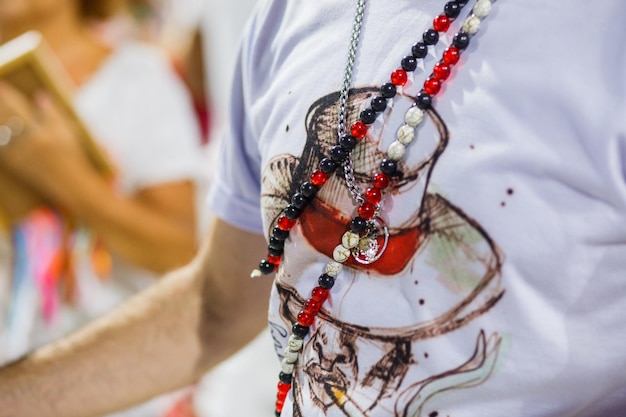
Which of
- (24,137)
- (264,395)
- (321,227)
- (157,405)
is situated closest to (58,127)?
(24,137)

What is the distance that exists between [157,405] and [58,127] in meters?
0.62

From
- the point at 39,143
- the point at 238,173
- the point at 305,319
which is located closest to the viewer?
the point at 305,319

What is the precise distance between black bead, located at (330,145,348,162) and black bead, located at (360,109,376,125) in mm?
32

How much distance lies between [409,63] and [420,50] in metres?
0.01

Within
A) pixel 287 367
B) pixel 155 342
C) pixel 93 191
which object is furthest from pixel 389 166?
pixel 93 191

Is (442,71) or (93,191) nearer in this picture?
(442,71)

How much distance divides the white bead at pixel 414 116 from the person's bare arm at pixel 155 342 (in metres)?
0.35

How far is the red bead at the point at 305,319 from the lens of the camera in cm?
68

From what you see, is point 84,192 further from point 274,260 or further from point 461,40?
point 461,40

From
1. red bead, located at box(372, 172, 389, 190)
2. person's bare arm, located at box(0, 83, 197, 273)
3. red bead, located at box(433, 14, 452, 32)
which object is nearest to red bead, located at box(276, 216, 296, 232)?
red bead, located at box(372, 172, 389, 190)

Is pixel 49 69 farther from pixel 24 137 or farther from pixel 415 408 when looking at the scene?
pixel 415 408

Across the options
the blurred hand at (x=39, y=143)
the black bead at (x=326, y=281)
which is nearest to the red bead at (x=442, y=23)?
the black bead at (x=326, y=281)

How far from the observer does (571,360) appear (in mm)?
581

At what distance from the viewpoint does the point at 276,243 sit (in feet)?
2.35
